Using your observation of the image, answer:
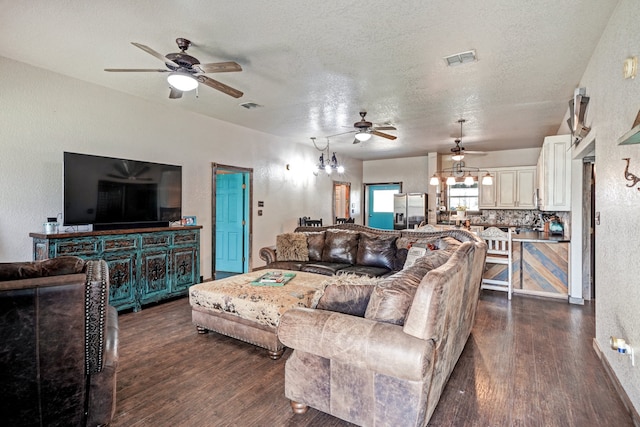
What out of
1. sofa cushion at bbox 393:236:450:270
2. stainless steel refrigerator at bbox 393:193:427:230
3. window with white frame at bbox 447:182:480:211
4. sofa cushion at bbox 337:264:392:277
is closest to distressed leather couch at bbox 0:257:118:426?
sofa cushion at bbox 337:264:392:277

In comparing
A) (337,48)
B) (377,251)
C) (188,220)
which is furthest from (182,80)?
(377,251)

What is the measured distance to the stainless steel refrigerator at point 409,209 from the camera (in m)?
8.64

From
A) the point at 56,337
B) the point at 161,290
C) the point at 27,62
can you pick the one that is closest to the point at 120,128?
the point at 27,62

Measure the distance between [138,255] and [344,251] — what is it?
264 cm

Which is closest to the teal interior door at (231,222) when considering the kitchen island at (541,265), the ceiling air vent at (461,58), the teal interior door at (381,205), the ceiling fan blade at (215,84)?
the ceiling fan blade at (215,84)

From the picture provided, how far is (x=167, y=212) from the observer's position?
4598 millimetres

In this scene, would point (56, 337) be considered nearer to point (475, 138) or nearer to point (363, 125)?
point (363, 125)

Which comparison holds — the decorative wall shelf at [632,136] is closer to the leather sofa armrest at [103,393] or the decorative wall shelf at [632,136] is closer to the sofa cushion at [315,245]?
the leather sofa armrest at [103,393]

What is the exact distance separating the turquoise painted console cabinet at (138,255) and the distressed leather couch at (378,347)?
2762 mm

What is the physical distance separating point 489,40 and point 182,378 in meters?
3.78

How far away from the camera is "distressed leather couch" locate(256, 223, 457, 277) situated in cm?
430

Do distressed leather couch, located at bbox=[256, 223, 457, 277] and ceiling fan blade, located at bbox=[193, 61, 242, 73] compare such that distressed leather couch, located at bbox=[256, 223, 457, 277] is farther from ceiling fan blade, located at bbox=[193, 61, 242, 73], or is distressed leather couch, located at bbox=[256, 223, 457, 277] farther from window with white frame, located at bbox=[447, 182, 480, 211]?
window with white frame, located at bbox=[447, 182, 480, 211]

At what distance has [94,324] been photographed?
5.14 ft

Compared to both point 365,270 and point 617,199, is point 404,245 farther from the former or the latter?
point 617,199
